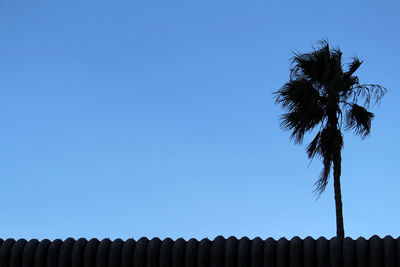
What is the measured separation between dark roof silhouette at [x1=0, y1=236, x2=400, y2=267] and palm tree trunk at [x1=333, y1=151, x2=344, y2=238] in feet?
27.2

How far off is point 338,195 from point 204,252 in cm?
988

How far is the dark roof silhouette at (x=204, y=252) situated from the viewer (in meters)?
12.4

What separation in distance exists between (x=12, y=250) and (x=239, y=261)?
4715 mm

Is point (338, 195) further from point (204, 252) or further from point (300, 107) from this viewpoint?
point (204, 252)

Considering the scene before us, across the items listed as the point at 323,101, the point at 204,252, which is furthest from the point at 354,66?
the point at 204,252

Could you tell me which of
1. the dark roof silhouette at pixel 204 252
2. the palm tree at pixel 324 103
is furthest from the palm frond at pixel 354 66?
the dark roof silhouette at pixel 204 252

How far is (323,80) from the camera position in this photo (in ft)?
77.2

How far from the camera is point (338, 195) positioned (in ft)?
71.2

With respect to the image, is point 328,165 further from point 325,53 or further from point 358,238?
point 358,238

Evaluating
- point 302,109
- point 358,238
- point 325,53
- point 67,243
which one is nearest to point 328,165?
point 302,109

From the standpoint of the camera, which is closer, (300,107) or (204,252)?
(204,252)

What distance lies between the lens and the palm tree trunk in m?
21.0

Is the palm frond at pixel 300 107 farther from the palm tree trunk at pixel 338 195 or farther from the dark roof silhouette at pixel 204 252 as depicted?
the dark roof silhouette at pixel 204 252

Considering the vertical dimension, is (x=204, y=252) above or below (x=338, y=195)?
below
